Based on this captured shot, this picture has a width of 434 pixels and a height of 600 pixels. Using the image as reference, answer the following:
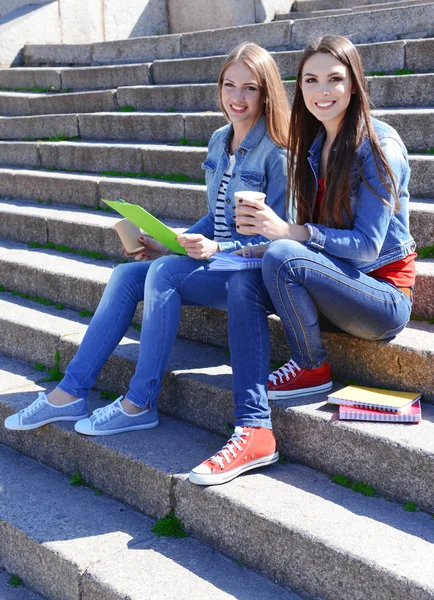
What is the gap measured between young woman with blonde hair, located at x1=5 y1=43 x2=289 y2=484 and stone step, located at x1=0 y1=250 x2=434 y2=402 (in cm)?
45

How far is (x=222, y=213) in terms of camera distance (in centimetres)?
342

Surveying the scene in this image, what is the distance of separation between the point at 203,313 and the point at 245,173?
75cm

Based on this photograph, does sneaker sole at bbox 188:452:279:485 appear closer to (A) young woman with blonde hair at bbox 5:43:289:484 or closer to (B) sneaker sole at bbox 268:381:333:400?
(A) young woman with blonde hair at bbox 5:43:289:484

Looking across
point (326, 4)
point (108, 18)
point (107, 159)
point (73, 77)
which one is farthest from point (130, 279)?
point (108, 18)

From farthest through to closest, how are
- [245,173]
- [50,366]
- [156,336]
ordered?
[50,366]
[245,173]
[156,336]

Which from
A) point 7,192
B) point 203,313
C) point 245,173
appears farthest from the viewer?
point 7,192

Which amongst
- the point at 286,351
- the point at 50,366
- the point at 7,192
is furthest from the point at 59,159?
the point at 286,351

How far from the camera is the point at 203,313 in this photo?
3684 millimetres

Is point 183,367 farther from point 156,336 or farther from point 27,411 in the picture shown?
point 27,411

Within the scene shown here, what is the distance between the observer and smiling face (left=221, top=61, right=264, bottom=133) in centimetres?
317

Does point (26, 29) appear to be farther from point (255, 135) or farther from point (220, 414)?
point (220, 414)

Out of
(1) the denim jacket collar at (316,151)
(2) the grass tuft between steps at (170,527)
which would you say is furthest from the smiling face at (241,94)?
(2) the grass tuft between steps at (170,527)

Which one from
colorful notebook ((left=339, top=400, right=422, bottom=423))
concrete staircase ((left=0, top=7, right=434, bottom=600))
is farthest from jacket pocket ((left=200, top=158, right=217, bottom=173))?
colorful notebook ((left=339, top=400, right=422, bottom=423))

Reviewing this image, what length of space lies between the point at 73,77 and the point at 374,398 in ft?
19.0
